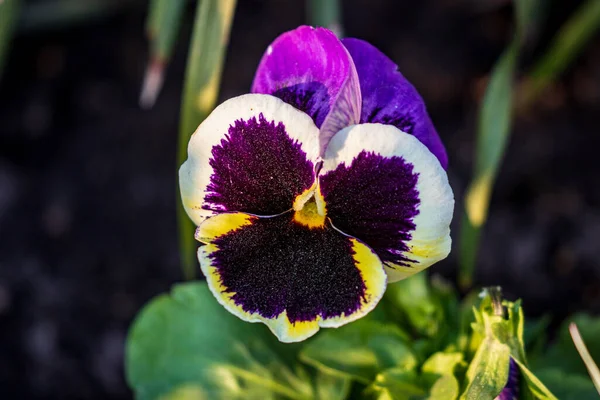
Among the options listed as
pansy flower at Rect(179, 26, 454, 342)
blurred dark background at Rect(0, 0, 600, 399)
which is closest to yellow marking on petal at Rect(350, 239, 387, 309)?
pansy flower at Rect(179, 26, 454, 342)

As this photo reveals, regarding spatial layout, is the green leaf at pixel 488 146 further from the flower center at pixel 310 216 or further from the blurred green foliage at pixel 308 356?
the flower center at pixel 310 216

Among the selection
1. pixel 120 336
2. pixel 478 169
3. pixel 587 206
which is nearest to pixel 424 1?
pixel 587 206

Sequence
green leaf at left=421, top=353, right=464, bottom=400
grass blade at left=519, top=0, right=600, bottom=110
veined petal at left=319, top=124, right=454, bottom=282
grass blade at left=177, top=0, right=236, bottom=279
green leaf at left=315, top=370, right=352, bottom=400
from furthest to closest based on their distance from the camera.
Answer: grass blade at left=519, top=0, right=600, bottom=110 < grass blade at left=177, top=0, right=236, bottom=279 < green leaf at left=315, top=370, right=352, bottom=400 < green leaf at left=421, top=353, right=464, bottom=400 < veined petal at left=319, top=124, right=454, bottom=282

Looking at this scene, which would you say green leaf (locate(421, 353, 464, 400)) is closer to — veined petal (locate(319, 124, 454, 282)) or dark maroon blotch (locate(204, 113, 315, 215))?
veined petal (locate(319, 124, 454, 282))

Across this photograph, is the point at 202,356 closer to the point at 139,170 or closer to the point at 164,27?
the point at 164,27

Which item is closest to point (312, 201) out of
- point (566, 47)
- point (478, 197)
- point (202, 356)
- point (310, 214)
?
point (310, 214)

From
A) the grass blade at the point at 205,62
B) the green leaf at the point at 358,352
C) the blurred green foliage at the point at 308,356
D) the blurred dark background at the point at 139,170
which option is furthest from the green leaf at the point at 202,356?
the blurred dark background at the point at 139,170

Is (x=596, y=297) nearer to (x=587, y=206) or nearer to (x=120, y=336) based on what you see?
(x=587, y=206)

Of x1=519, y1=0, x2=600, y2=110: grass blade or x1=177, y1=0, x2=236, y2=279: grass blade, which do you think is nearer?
x1=177, y1=0, x2=236, y2=279: grass blade
